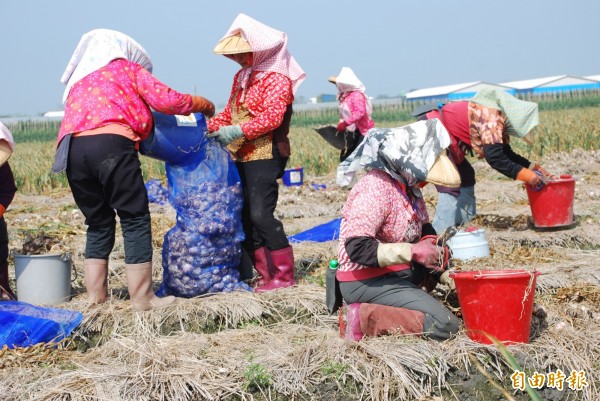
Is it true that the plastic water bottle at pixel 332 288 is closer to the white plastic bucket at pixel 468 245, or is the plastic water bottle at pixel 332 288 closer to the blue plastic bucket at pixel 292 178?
the white plastic bucket at pixel 468 245

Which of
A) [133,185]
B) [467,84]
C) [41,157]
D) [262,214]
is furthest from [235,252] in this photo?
[467,84]

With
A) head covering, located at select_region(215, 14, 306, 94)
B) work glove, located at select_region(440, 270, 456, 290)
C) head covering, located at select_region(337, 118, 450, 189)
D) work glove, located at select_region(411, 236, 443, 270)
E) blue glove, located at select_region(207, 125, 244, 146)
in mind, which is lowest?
work glove, located at select_region(440, 270, 456, 290)

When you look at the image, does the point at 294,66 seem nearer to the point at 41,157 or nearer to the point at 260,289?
the point at 260,289

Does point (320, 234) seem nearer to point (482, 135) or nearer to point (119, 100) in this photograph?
point (482, 135)

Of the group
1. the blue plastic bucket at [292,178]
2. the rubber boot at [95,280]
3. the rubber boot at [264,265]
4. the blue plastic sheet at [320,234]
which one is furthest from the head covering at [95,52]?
the blue plastic bucket at [292,178]

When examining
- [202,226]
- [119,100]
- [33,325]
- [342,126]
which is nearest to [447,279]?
[202,226]

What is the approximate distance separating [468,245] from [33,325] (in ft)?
9.80

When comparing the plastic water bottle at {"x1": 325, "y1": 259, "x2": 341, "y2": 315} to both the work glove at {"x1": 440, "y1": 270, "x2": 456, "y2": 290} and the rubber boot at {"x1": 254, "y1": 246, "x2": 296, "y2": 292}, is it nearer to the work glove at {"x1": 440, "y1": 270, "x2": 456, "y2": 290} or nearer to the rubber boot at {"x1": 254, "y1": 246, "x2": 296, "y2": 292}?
the work glove at {"x1": 440, "y1": 270, "x2": 456, "y2": 290}

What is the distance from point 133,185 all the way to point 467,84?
91281 millimetres

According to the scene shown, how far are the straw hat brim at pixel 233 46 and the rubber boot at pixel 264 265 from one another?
4.28ft

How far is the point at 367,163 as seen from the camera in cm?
382

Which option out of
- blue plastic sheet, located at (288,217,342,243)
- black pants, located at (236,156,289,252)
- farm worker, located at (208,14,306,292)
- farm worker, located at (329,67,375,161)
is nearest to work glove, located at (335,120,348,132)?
farm worker, located at (329,67,375,161)

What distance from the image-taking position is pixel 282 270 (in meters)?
5.04

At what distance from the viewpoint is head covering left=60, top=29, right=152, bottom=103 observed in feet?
14.6
